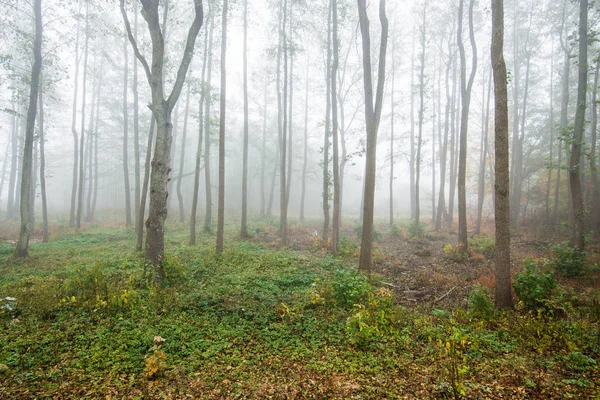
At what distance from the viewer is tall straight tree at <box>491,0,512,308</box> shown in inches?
238

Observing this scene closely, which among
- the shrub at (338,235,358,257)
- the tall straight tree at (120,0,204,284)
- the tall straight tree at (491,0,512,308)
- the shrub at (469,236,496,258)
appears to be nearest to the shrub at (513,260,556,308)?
the tall straight tree at (491,0,512,308)

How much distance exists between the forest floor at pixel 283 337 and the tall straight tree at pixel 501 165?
0.50 meters

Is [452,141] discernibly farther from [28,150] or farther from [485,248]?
[28,150]

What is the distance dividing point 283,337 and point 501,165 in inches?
230

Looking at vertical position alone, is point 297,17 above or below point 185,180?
above

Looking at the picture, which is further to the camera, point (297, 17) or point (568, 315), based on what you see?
point (297, 17)

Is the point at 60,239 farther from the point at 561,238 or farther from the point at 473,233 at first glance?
the point at 561,238

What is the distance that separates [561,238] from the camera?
1477cm

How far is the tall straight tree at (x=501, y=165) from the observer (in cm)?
604

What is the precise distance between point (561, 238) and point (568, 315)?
41.1 feet

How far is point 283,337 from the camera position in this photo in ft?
16.7

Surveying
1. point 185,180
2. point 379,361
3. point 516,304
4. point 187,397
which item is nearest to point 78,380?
point 187,397

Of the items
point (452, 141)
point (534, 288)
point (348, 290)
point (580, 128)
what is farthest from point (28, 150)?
point (452, 141)

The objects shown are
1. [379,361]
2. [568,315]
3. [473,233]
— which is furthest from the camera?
[473,233]
